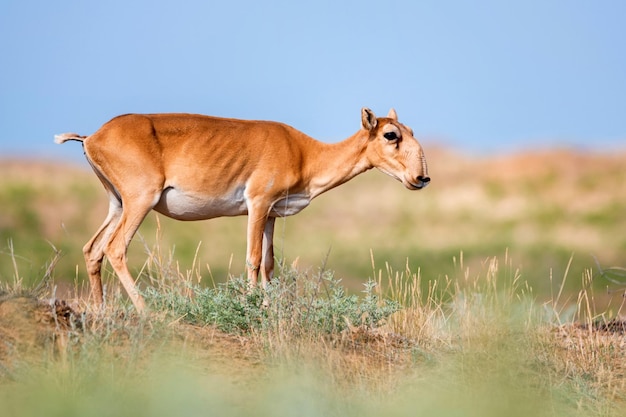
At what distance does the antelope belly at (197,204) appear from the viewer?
37.6 ft

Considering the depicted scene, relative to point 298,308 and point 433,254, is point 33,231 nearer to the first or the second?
point 433,254

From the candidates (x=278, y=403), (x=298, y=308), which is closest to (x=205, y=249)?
(x=298, y=308)

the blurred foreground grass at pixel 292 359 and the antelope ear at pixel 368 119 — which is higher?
the antelope ear at pixel 368 119

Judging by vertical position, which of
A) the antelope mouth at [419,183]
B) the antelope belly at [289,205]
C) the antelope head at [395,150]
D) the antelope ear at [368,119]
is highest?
the antelope ear at [368,119]

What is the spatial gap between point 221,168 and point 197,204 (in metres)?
0.52

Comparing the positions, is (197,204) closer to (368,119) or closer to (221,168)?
(221,168)

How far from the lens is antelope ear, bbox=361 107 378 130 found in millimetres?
12430

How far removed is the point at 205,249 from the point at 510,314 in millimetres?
28676

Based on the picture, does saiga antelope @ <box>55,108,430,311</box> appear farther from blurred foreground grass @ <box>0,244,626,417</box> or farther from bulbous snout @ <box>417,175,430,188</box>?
blurred foreground grass @ <box>0,244,626,417</box>

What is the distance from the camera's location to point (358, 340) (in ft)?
33.1

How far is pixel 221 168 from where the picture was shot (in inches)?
460

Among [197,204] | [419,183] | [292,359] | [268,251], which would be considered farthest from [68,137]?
[292,359]

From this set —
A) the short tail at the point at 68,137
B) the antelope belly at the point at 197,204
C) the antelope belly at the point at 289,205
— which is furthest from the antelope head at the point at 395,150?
the short tail at the point at 68,137

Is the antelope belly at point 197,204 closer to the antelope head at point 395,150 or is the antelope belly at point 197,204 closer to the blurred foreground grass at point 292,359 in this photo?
the blurred foreground grass at point 292,359
